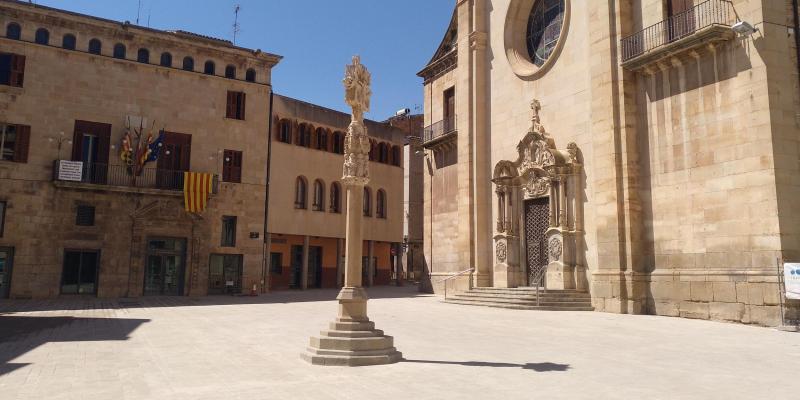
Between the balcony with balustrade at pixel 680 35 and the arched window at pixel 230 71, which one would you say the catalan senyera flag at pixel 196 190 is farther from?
the balcony with balustrade at pixel 680 35

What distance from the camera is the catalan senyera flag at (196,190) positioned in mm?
27469

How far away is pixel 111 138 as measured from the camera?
26.8m

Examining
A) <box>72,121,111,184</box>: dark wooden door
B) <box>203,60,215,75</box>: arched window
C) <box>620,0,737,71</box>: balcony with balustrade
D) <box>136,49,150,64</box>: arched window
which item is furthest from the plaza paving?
<box>203,60,215,75</box>: arched window

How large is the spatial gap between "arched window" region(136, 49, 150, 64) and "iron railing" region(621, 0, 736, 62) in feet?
71.8

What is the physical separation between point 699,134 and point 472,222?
35.5ft

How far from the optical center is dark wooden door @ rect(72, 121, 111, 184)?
85.6 ft

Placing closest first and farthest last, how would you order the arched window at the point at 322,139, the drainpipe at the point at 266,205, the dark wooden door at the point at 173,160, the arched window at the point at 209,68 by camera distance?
the dark wooden door at the point at 173,160 → the arched window at the point at 209,68 → the drainpipe at the point at 266,205 → the arched window at the point at 322,139

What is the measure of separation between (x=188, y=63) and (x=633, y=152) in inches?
863

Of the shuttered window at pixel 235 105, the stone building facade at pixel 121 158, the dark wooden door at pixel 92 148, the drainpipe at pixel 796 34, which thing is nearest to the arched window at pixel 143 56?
the stone building facade at pixel 121 158

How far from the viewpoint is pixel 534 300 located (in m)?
19.2

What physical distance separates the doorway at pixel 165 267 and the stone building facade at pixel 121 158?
49 mm

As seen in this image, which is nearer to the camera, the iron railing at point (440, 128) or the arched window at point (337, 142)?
the iron railing at point (440, 128)

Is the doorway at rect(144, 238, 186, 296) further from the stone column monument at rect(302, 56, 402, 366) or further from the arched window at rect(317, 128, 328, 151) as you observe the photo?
the stone column monument at rect(302, 56, 402, 366)

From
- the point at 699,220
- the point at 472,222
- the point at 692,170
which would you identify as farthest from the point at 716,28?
the point at 472,222
